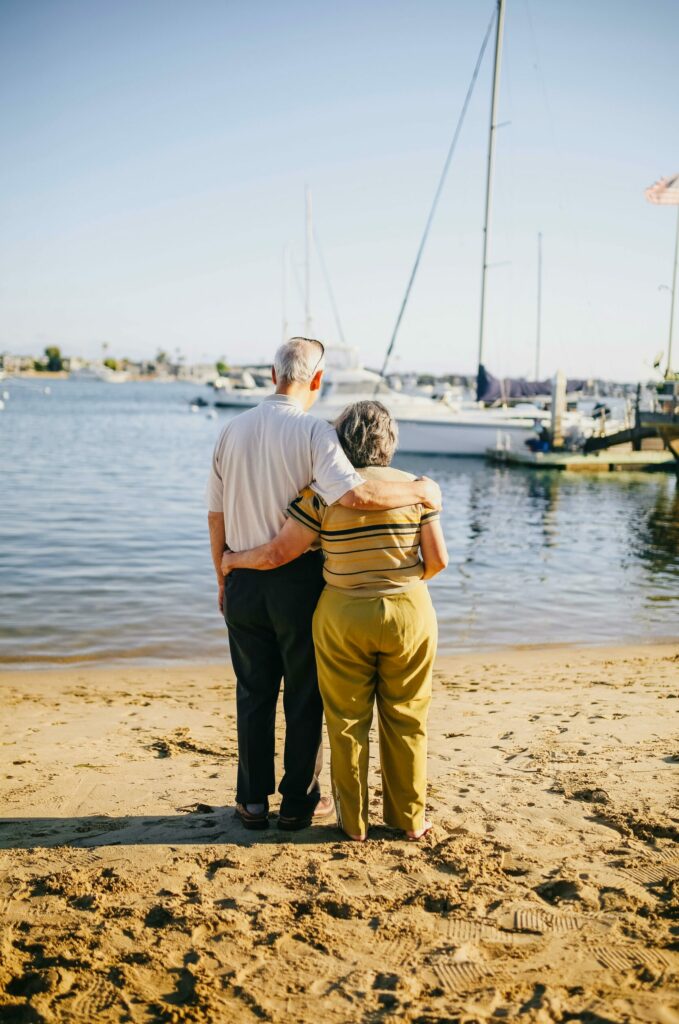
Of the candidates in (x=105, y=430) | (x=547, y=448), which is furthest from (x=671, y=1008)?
(x=105, y=430)

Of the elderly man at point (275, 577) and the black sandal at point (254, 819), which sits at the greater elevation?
the elderly man at point (275, 577)

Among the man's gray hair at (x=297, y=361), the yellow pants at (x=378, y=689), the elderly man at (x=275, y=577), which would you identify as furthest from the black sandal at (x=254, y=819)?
the man's gray hair at (x=297, y=361)

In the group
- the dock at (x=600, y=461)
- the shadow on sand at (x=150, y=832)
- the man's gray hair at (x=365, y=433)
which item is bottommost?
the shadow on sand at (x=150, y=832)

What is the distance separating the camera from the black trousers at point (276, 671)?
3.70 meters

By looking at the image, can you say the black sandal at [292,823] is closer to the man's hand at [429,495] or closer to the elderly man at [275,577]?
the elderly man at [275,577]

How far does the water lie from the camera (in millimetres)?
9414

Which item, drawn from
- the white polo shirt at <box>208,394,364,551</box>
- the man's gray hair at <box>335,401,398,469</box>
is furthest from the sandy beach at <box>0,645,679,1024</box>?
the man's gray hair at <box>335,401,398,469</box>

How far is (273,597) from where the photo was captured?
369 centimetres

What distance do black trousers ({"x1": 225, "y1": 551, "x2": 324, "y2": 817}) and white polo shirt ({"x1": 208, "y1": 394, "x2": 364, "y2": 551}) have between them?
20 centimetres

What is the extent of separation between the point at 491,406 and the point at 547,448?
6043 mm

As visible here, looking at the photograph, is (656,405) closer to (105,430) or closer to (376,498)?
(376,498)

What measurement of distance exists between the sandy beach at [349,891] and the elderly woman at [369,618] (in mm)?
358

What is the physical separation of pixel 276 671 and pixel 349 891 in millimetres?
1012

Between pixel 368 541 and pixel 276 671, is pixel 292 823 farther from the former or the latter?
pixel 368 541
